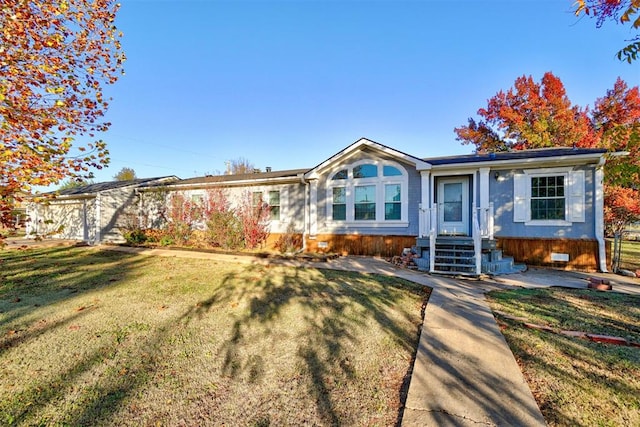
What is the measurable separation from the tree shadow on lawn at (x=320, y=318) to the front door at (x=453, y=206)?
441 cm

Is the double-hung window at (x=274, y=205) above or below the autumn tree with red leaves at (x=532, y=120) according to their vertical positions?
below

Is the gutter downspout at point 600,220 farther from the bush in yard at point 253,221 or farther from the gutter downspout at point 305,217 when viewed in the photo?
the bush in yard at point 253,221

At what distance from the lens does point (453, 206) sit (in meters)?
10.4

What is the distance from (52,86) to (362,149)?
29.2 feet

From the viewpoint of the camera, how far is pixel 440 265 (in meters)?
8.27

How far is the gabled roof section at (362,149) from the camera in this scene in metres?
10.1

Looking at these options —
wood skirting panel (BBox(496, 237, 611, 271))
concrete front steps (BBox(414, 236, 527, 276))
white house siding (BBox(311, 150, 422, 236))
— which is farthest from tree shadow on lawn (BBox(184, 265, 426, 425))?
wood skirting panel (BBox(496, 237, 611, 271))

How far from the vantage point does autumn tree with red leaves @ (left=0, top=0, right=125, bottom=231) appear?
3.80 m

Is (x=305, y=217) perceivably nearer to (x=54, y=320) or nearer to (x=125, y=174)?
(x=54, y=320)

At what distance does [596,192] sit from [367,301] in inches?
329

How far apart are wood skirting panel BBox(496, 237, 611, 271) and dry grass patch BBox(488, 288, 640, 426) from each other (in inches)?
145

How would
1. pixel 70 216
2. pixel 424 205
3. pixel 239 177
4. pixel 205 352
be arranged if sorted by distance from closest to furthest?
pixel 205 352 < pixel 424 205 < pixel 239 177 < pixel 70 216

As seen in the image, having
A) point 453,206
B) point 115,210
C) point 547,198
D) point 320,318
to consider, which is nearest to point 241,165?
point 115,210

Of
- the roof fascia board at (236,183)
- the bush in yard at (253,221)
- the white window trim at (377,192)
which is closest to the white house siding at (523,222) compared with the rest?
the white window trim at (377,192)
